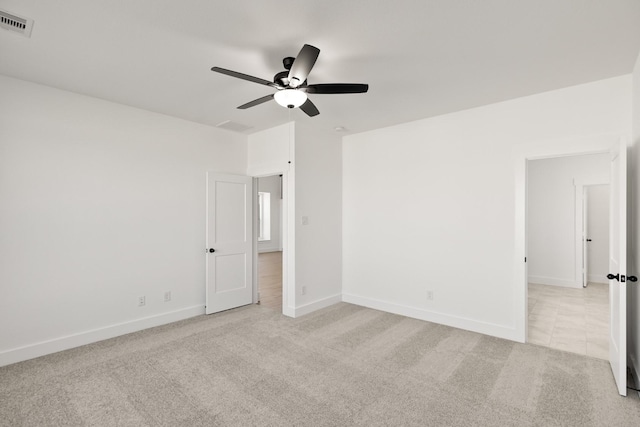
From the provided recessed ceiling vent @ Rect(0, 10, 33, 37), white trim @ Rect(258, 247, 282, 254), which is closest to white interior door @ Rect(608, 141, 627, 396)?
recessed ceiling vent @ Rect(0, 10, 33, 37)

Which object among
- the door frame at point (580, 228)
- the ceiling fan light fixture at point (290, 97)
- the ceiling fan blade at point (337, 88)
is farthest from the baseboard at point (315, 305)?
the door frame at point (580, 228)

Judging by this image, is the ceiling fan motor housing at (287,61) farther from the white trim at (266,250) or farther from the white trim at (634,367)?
the white trim at (266,250)

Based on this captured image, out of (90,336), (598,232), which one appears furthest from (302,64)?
(598,232)

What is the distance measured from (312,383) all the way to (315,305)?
2032mm

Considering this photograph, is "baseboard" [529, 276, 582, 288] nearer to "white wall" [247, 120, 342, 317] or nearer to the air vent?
"white wall" [247, 120, 342, 317]

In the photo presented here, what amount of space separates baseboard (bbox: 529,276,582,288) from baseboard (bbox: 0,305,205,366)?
6.48m

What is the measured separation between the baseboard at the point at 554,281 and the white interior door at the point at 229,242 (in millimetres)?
5767

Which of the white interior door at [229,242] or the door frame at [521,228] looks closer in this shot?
the door frame at [521,228]

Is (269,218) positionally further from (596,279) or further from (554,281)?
(596,279)

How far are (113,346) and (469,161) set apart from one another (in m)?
4.60

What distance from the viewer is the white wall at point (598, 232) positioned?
21.1ft

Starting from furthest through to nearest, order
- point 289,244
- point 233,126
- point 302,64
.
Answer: point 233,126 < point 289,244 < point 302,64

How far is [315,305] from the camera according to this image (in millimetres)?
4688

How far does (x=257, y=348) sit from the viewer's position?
3.33m
